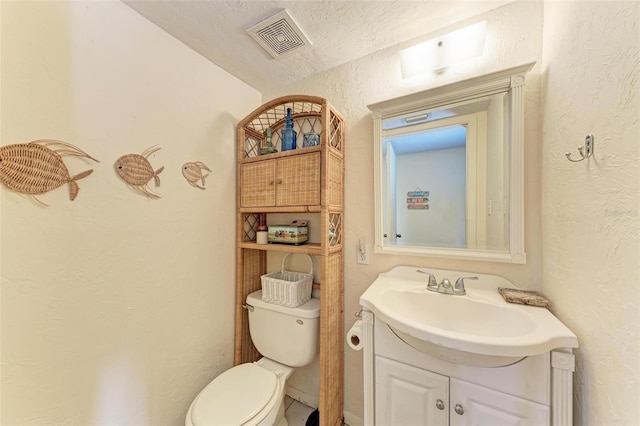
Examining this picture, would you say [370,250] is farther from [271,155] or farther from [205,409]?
[205,409]

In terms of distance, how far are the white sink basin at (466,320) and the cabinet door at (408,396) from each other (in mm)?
129

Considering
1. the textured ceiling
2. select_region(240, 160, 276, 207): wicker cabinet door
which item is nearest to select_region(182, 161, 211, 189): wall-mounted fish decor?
select_region(240, 160, 276, 207): wicker cabinet door

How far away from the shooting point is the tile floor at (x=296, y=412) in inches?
52.6

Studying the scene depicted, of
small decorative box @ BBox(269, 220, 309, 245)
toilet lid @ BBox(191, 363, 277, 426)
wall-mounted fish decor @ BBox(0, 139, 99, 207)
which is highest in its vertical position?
wall-mounted fish decor @ BBox(0, 139, 99, 207)

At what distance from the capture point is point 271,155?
4.20 feet

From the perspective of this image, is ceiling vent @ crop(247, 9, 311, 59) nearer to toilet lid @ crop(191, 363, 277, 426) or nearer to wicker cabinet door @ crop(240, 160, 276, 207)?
wicker cabinet door @ crop(240, 160, 276, 207)

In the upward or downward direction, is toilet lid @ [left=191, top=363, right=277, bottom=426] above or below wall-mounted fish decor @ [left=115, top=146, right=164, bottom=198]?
below

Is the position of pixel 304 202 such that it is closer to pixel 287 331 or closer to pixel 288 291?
pixel 288 291

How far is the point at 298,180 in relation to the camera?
1.19 meters

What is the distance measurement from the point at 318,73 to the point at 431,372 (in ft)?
5.22

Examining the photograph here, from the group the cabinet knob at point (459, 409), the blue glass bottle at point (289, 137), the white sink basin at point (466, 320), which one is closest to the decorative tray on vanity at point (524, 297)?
the white sink basin at point (466, 320)

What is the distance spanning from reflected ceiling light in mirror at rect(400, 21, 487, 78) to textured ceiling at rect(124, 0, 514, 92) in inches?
2.9

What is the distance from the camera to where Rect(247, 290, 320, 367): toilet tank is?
3.88 ft

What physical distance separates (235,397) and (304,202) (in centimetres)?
94
